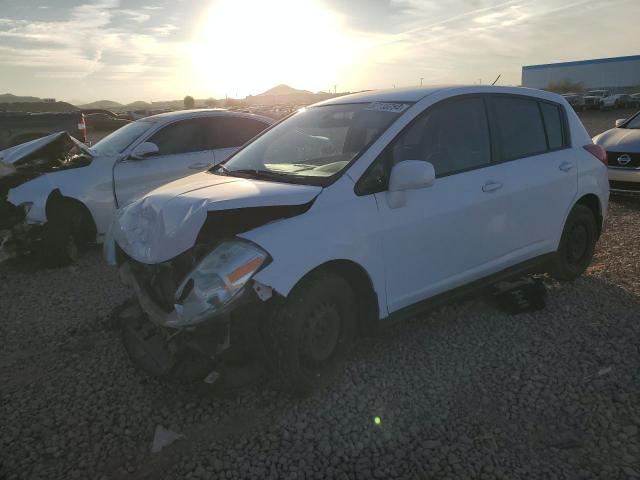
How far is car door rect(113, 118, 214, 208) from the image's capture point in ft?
21.7

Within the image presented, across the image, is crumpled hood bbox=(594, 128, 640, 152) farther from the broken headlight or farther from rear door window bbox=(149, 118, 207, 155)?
the broken headlight

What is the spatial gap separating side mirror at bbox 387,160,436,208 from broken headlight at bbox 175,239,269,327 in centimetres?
102

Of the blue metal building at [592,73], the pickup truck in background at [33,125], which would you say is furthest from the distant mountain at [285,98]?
the pickup truck in background at [33,125]

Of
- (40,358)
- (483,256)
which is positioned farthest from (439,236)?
(40,358)

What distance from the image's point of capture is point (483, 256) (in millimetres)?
4047

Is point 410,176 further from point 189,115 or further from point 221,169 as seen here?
point 189,115

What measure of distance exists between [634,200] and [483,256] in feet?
21.1

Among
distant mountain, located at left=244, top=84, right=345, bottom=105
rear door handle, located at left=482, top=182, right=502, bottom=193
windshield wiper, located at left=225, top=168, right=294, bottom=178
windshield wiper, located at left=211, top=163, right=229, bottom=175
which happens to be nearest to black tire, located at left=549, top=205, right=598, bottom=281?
rear door handle, located at left=482, top=182, right=502, bottom=193

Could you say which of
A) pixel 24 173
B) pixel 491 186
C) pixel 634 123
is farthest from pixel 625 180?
pixel 24 173

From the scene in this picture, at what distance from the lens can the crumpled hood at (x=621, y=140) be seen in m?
8.36

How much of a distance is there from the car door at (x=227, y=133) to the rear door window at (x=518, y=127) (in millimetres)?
3942

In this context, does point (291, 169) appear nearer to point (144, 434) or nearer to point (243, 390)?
point (243, 390)

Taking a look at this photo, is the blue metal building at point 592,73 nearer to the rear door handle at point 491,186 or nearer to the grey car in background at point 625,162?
the grey car in background at point 625,162

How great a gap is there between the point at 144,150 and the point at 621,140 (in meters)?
7.51
